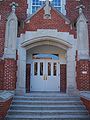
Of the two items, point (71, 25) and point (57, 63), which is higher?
point (71, 25)

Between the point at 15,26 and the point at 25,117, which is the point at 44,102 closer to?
the point at 25,117

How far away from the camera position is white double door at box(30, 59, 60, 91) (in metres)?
14.5

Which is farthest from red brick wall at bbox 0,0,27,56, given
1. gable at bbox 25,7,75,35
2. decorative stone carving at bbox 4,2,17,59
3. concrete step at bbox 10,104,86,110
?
concrete step at bbox 10,104,86,110

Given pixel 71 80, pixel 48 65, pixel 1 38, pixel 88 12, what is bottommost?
pixel 71 80

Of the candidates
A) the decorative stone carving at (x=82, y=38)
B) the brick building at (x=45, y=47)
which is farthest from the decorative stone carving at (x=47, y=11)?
the decorative stone carving at (x=82, y=38)

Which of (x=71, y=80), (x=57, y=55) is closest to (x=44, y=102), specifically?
(x=71, y=80)

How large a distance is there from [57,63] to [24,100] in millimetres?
4950

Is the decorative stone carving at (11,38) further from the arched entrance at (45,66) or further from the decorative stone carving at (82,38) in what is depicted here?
the decorative stone carving at (82,38)

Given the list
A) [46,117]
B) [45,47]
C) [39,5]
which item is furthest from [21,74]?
[39,5]

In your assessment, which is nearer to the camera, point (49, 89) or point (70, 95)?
point (70, 95)

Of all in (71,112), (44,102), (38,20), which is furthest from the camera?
(38,20)

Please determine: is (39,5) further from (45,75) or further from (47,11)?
(45,75)

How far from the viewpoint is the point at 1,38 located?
520 inches

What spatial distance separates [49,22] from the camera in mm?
12789
